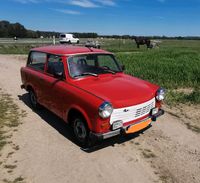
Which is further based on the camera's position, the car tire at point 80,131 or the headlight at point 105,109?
the car tire at point 80,131

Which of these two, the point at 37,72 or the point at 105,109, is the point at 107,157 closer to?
the point at 105,109

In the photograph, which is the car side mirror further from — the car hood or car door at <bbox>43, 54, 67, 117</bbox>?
the car hood

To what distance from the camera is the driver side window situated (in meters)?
5.70

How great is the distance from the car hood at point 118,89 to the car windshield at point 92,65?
19cm

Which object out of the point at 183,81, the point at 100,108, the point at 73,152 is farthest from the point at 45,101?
the point at 183,81

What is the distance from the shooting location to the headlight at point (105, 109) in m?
4.39

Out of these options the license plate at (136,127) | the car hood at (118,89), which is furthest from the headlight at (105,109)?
the license plate at (136,127)

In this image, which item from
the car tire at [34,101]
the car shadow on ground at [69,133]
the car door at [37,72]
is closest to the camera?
the car shadow on ground at [69,133]

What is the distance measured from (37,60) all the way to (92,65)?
6.74 feet

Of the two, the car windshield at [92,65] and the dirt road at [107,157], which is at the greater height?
the car windshield at [92,65]

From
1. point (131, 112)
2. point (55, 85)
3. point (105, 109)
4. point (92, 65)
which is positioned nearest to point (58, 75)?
point (55, 85)

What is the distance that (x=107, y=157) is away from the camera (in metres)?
4.71

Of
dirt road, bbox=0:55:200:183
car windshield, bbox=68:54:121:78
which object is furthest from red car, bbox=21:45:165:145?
dirt road, bbox=0:55:200:183

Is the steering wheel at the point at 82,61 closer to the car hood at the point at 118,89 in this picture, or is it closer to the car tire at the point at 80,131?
the car hood at the point at 118,89
